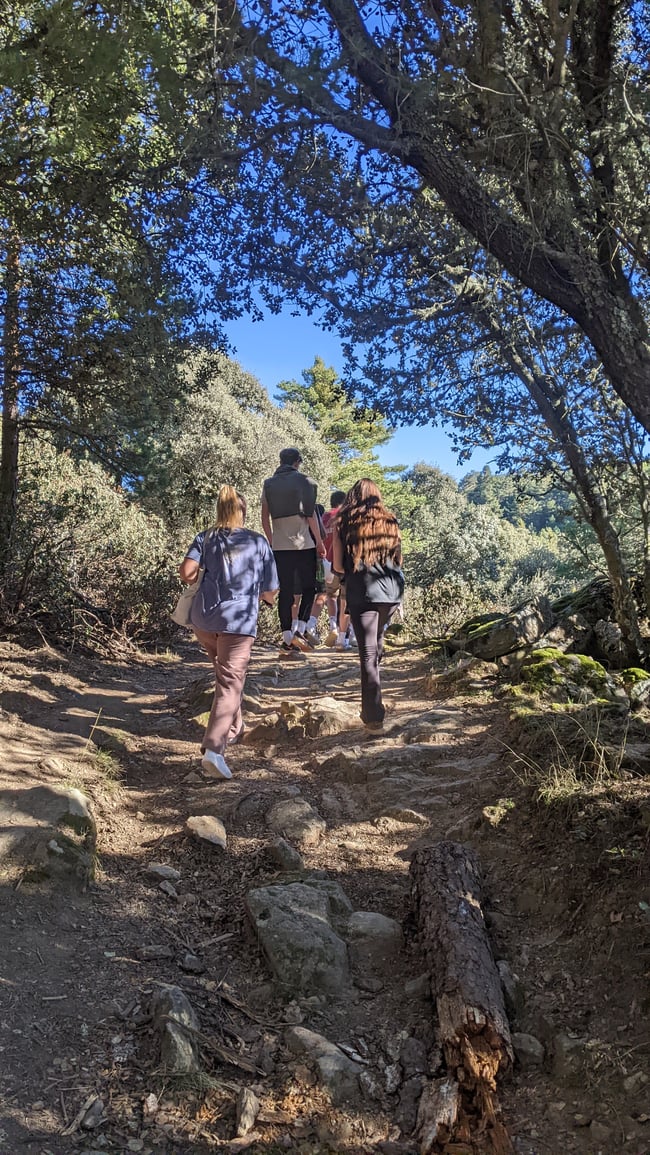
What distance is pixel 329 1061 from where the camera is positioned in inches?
99.3

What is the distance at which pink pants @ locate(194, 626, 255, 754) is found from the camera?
16.2ft

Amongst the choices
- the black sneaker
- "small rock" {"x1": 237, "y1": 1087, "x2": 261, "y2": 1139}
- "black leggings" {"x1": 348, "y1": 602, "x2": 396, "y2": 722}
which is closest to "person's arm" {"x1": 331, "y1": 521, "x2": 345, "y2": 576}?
"black leggings" {"x1": 348, "y1": 602, "x2": 396, "y2": 722}

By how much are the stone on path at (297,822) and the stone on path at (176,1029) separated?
152cm

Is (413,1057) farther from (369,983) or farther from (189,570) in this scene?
(189,570)

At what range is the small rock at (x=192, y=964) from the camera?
9.87 ft

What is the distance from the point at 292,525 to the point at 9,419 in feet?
11.8

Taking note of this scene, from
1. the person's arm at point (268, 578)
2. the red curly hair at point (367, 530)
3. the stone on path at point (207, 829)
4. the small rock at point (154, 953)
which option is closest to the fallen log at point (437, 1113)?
the small rock at point (154, 953)

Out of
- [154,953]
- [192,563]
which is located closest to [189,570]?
[192,563]

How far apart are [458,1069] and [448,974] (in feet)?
1.13

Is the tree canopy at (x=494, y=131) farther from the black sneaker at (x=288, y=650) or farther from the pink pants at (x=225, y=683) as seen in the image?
the black sneaker at (x=288, y=650)

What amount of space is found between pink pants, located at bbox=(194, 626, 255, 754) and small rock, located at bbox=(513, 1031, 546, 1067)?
110 inches

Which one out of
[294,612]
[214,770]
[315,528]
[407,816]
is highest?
[315,528]

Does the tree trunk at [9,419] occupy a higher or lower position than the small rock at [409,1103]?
higher

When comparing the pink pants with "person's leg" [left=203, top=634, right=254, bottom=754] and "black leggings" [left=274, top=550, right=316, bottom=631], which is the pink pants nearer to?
"person's leg" [left=203, top=634, right=254, bottom=754]
